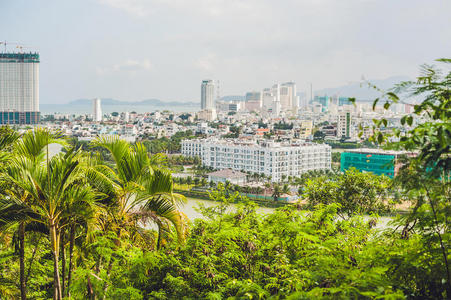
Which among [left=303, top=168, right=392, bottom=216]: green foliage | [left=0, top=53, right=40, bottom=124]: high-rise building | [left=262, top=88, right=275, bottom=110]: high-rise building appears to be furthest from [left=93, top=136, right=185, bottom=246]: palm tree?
[left=262, top=88, right=275, bottom=110]: high-rise building

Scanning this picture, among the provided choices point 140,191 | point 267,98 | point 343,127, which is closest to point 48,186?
point 140,191

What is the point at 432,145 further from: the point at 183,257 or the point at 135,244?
the point at 135,244

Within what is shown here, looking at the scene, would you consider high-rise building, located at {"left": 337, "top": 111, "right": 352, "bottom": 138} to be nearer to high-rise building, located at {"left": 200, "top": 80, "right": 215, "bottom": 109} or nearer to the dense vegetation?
the dense vegetation

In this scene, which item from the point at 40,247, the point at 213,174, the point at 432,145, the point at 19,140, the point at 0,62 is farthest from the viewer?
the point at 0,62

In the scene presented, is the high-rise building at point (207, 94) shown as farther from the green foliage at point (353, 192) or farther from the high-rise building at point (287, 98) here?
the green foliage at point (353, 192)

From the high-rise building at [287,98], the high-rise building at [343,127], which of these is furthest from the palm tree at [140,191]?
the high-rise building at [287,98]

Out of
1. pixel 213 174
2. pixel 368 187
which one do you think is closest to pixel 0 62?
pixel 213 174
